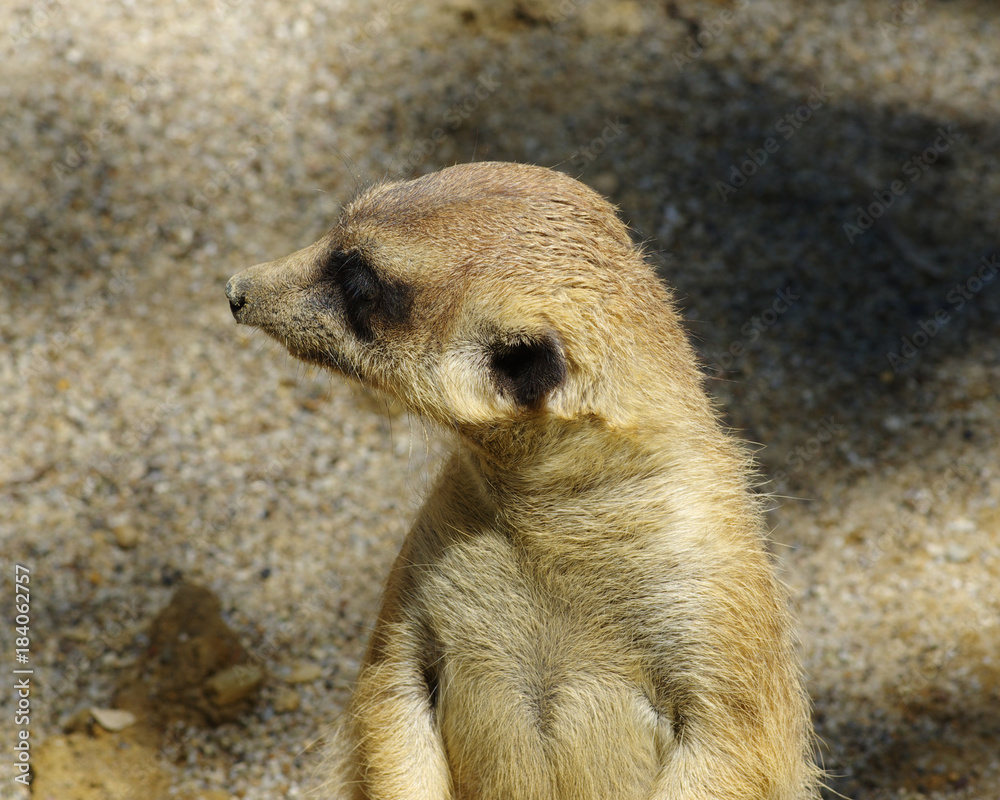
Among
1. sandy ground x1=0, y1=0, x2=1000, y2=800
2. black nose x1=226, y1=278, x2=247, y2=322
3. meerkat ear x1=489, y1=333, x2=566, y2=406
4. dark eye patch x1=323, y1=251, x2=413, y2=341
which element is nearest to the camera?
meerkat ear x1=489, y1=333, x2=566, y2=406

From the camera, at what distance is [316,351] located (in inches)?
98.0

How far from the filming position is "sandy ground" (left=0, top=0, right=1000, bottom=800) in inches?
143

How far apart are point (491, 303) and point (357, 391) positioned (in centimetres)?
229

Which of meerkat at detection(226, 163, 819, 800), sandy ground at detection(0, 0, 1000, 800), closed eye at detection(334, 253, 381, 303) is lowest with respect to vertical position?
sandy ground at detection(0, 0, 1000, 800)

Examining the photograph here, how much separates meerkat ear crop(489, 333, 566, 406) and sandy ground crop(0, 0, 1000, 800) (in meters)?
1.18

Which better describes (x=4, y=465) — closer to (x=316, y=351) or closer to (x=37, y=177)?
(x=37, y=177)

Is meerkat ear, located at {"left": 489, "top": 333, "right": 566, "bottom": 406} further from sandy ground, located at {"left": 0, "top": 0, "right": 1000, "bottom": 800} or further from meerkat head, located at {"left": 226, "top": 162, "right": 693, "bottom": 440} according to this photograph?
sandy ground, located at {"left": 0, "top": 0, "right": 1000, "bottom": 800}

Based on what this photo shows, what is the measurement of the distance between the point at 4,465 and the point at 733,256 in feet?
11.2

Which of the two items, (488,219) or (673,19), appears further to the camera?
(673,19)

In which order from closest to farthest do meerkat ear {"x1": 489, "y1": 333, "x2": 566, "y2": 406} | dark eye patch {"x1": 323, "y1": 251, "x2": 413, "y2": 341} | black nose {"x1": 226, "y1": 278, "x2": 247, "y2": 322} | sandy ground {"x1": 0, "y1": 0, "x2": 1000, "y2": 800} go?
1. meerkat ear {"x1": 489, "y1": 333, "x2": 566, "y2": 406}
2. dark eye patch {"x1": 323, "y1": 251, "x2": 413, "y2": 341}
3. black nose {"x1": 226, "y1": 278, "x2": 247, "y2": 322}
4. sandy ground {"x1": 0, "y1": 0, "x2": 1000, "y2": 800}

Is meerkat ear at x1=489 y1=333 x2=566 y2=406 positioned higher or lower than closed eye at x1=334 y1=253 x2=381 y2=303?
lower

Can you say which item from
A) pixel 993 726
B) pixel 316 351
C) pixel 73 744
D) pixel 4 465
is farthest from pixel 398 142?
pixel 993 726

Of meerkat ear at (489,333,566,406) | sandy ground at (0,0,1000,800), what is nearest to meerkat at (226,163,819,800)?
meerkat ear at (489,333,566,406)

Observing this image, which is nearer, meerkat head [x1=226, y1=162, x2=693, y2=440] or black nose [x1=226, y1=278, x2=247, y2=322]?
meerkat head [x1=226, y1=162, x2=693, y2=440]
